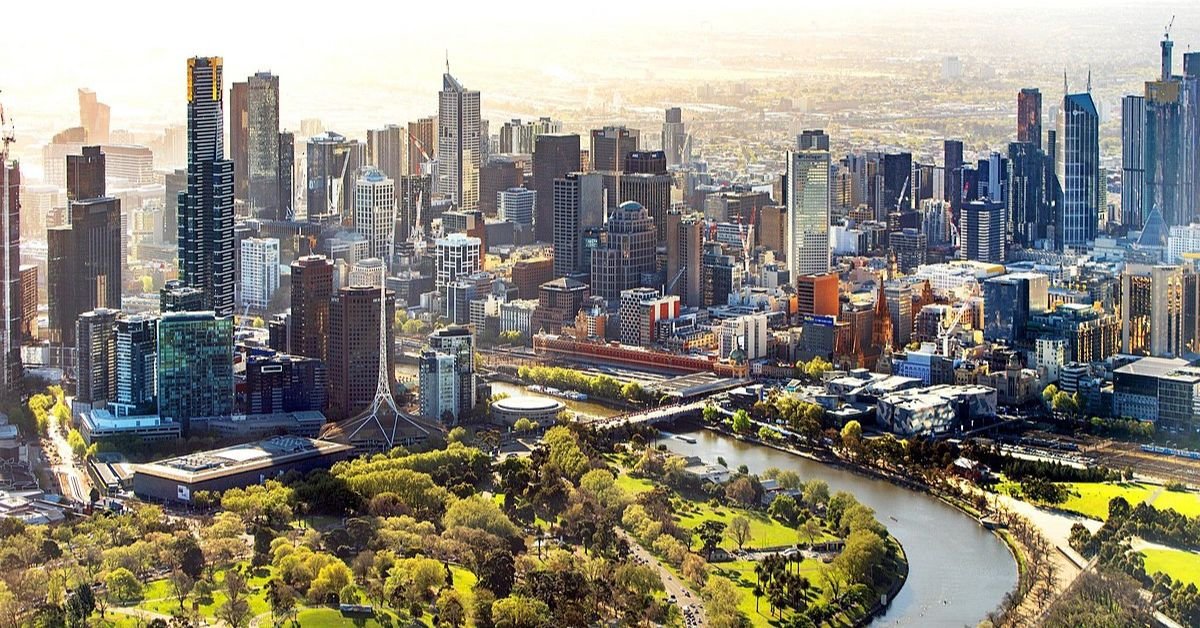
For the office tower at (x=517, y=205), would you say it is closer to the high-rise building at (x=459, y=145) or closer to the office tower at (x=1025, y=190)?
the high-rise building at (x=459, y=145)

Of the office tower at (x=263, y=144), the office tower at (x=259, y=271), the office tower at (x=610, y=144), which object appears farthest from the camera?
the office tower at (x=610, y=144)

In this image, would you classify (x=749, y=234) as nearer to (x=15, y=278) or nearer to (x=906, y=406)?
(x=906, y=406)

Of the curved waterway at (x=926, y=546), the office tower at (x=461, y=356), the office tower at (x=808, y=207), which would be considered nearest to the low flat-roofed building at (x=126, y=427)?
the office tower at (x=461, y=356)

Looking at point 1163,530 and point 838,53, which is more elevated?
A: point 838,53

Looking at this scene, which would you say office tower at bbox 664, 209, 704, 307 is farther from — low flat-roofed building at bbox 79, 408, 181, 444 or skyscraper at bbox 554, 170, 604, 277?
low flat-roofed building at bbox 79, 408, 181, 444

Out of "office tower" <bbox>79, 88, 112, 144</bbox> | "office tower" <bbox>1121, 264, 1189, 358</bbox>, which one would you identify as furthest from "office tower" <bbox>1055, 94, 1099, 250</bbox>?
"office tower" <bbox>79, 88, 112, 144</bbox>

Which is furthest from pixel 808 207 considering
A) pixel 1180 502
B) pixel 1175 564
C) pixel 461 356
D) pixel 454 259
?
pixel 1175 564

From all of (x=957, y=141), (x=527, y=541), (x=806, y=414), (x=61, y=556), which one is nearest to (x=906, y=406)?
(x=806, y=414)
